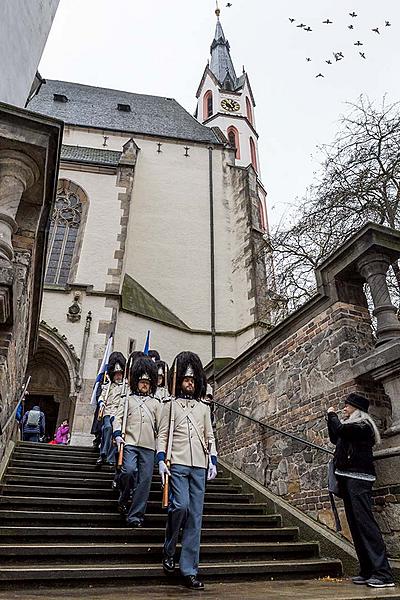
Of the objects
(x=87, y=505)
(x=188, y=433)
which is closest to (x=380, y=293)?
(x=188, y=433)

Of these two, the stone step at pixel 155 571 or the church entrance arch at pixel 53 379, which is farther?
the church entrance arch at pixel 53 379

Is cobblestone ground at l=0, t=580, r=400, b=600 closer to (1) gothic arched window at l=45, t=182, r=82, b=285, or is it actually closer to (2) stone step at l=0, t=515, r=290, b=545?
(2) stone step at l=0, t=515, r=290, b=545

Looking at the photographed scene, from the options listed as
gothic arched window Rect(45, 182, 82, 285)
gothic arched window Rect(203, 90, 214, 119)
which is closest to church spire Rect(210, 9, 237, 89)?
gothic arched window Rect(203, 90, 214, 119)

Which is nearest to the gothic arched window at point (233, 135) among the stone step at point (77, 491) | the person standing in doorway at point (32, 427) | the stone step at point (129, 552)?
the person standing in doorway at point (32, 427)

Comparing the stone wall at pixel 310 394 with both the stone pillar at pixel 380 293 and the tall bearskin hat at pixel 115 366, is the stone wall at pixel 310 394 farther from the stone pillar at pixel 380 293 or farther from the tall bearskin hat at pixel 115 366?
the tall bearskin hat at pixel 115 366

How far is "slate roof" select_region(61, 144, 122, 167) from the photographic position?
56.2 feet

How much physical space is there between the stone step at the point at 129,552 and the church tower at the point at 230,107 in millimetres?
25290

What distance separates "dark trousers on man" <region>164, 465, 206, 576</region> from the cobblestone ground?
22 cm

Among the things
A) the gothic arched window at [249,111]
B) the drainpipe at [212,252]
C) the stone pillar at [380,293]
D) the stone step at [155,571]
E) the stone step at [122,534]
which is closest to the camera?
the stone step at [155,571]

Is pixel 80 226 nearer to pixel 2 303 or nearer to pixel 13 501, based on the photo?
pixel 13 501

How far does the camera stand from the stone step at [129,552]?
3.72m

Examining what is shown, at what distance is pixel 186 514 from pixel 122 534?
1.11 m

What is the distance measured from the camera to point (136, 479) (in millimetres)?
4848

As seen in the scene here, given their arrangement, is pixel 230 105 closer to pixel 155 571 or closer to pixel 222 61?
pixel 222 61
